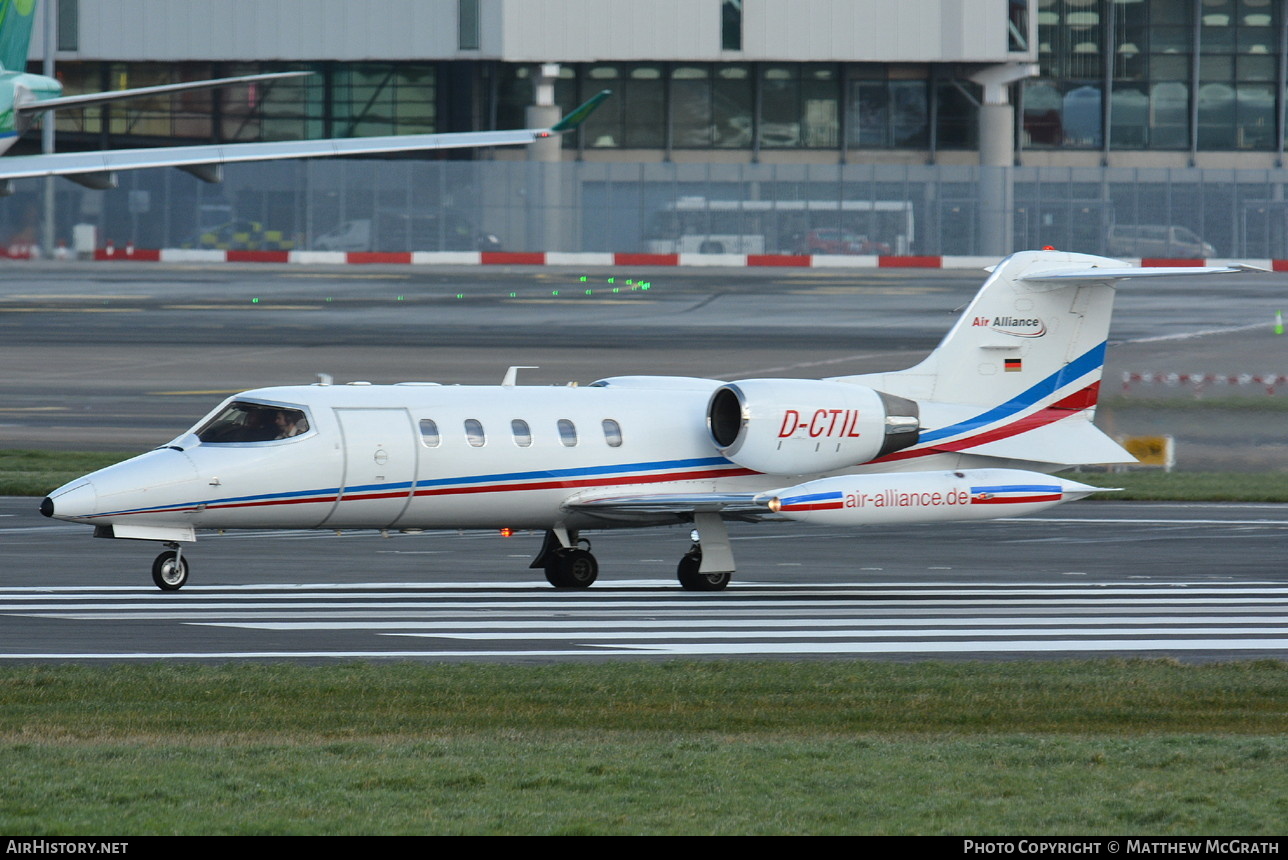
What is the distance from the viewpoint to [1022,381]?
2477cm

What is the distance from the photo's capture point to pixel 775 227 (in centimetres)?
8038

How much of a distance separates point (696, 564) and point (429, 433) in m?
3.65

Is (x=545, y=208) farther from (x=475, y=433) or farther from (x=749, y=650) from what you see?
(x=749, y=650)

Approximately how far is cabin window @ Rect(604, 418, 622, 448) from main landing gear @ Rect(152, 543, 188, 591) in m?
5.32

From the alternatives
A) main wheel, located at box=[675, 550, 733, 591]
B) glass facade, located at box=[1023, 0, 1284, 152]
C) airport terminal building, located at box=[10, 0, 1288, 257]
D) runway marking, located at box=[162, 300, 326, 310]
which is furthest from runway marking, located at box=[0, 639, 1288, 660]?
glass facade, located at box=[1023, 0, 1284, 152]

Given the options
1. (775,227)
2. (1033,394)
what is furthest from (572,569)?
(775,227)

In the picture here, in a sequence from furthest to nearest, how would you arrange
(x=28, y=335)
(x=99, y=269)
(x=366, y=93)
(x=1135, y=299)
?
1. (x=366, y=93)
2. (x=99, y=269)
3. (x=1135, y=299)
4. (x=28, y=335)

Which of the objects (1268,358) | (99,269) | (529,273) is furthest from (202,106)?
(1268,358)

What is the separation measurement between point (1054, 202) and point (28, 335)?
4349 cm

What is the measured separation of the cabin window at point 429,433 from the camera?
22.3 metres

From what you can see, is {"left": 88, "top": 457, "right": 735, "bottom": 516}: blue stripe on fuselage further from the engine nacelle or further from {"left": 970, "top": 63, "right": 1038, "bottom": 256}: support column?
{"left": 970, "top": 63, "right": 1038, "bottom": 256}: support column

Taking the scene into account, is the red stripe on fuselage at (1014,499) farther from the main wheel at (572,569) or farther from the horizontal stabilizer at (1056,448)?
the main wheel at (572,569)

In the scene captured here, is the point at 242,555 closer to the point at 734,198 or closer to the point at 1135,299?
the point at 1135,299

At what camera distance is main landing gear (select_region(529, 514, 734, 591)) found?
23.0 metres
